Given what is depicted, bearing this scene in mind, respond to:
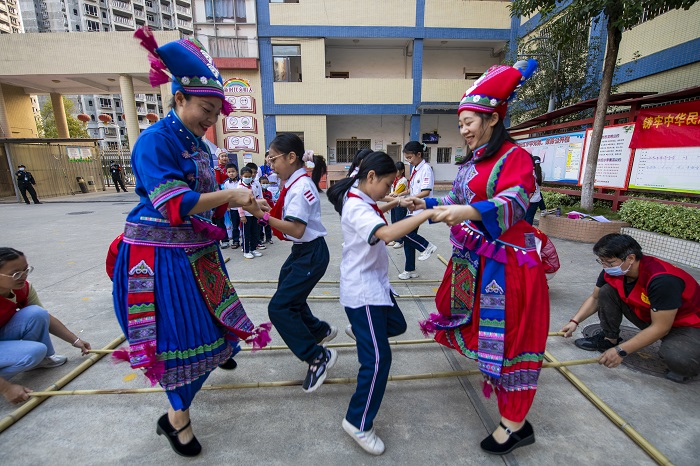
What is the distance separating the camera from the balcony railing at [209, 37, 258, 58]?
15.6 metres

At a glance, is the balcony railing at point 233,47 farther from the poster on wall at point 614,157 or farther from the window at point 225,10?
the poster on wall at point 614,157

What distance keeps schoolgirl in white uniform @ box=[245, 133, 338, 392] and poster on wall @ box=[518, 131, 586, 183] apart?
775 centimetres

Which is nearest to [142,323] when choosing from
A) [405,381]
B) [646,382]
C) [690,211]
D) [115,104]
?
[405,381]

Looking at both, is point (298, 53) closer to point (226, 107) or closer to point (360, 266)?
point (226, 107)

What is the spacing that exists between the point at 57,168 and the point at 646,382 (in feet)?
71.3

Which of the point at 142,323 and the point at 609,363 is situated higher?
the point at 142,323

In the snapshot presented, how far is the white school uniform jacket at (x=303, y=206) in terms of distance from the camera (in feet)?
6.88

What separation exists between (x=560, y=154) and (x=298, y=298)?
8.65 meters

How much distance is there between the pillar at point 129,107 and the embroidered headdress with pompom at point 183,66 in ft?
53.8

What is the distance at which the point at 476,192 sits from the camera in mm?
1798

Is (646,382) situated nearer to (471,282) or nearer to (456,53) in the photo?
(471,282)

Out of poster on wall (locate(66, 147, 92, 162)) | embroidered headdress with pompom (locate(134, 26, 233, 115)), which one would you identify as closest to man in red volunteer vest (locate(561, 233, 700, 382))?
embroidered headdress with pompom (locate(134, 26, 233, 115))

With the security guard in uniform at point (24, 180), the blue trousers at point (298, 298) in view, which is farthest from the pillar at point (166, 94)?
the security guard in uniform at point (24, 180)

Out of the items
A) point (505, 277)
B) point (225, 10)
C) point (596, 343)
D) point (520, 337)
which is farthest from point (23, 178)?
point (596, 343)
